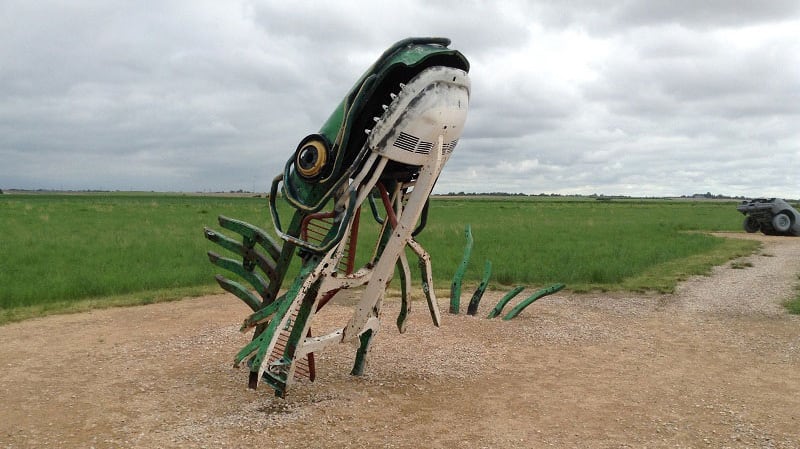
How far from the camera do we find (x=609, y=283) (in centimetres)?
1238

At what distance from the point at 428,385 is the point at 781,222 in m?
24.9

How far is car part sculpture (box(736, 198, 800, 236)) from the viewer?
979 inches

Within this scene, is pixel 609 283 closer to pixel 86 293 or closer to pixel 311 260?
pixel 311 260

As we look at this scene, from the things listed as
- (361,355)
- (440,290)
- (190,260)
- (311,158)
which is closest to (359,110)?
(311,158)

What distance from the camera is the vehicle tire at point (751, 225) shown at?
26.4 metres

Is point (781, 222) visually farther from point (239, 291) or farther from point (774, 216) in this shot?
point (239, 291)

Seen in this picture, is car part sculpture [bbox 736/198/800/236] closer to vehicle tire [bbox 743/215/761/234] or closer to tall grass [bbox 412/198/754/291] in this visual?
vehicle tire [bbox 743/215/761/234]

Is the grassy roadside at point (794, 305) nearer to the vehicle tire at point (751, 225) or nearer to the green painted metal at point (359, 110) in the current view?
the green painted metal at point (359, 110)

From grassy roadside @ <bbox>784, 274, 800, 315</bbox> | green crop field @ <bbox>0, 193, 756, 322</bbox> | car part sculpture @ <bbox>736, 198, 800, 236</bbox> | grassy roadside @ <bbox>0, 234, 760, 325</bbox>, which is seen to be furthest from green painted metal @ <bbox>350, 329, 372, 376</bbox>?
car part sculpture @ <bbox>736, 198, 800, 236</bbox>

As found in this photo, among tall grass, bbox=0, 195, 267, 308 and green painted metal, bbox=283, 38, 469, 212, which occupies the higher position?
green painted metal, bbox=283, 38, 469, 212

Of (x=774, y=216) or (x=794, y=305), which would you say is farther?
(x=774, y=216)

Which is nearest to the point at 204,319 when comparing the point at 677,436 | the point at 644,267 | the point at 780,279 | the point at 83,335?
the point at 83,335

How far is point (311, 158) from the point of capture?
16.0ft

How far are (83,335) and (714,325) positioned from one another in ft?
29.2
